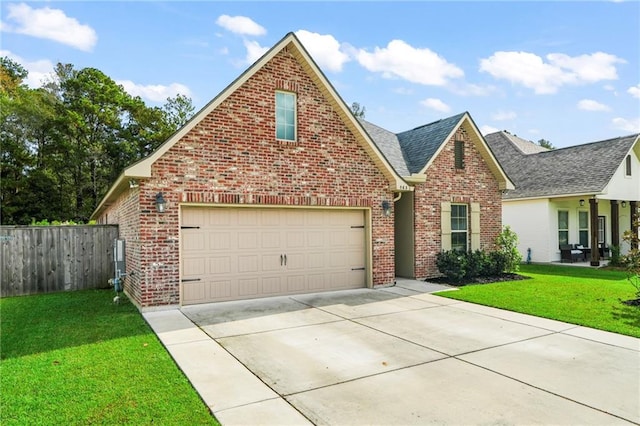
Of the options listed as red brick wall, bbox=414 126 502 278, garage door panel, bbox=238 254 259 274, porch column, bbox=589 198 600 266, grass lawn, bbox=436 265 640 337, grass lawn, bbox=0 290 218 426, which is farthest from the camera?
porch column, bbox=589 198 600 266

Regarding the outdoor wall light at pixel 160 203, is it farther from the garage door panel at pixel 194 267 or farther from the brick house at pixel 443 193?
the brick house at pixel 443 193

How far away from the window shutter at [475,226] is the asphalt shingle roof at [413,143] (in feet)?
8.51

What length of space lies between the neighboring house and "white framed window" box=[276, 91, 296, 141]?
42.3ft

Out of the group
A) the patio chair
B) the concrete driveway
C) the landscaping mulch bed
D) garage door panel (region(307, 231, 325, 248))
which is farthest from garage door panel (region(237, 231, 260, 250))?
the patio chair

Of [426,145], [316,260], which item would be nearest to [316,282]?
[316,260]

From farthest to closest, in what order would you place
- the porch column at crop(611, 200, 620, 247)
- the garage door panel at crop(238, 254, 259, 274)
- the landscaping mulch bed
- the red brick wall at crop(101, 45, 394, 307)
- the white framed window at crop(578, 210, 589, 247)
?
the white framed window at crop(578, 210, 589, 247), the porch column at crop(611, 200, 620, 247), the landscaping mulch bed, the garage door panel at crop(238, 254, 259, 274), the red brick wall at crop(101, 45, 394, 307)

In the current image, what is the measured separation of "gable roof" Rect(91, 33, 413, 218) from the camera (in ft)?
26.8

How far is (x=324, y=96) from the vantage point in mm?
10438

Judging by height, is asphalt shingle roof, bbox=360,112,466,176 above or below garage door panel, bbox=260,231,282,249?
above

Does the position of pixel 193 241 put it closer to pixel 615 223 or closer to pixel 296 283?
pixel 296 283

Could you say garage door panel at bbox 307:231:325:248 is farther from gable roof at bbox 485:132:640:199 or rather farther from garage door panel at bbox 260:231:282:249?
gable roof at bbox 485:132:640:199

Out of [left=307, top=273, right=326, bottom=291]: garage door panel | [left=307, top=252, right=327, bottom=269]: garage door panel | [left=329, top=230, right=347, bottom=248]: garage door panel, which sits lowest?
[left=307, top=273, right=326, bottom=291]: garage door panel

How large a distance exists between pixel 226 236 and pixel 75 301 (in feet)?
13.5

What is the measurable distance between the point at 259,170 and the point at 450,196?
718 cm
